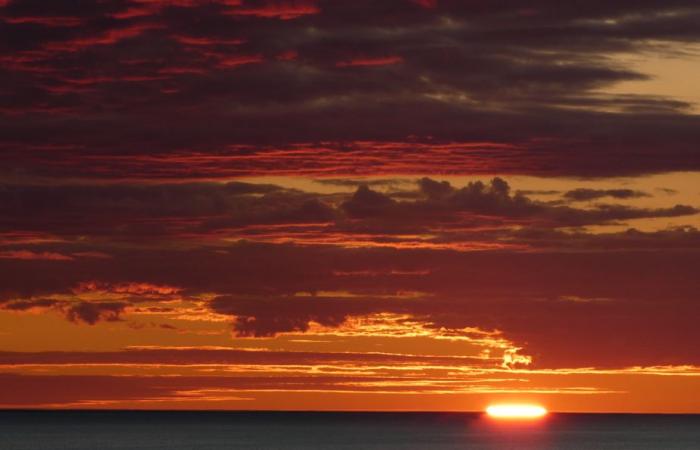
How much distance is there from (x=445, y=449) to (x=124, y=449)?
1929 inches

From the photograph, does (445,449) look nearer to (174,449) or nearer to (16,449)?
(174,449)

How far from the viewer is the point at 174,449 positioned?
19950 cm

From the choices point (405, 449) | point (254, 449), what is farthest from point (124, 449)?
point (405, 449)

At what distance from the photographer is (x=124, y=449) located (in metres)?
200

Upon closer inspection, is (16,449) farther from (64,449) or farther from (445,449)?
(445,449)

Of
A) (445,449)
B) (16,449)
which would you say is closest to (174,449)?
(16,449)

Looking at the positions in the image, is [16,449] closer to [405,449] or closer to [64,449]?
[64,449]

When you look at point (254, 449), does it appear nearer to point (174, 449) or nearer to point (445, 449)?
point (174, 449)

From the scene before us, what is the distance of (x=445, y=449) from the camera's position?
656ft

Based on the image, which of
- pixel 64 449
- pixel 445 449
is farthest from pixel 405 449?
pixel 64 449

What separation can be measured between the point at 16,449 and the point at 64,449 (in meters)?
7.16

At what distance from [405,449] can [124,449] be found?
1688 inches

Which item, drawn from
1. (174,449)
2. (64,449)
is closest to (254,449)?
(174,449)

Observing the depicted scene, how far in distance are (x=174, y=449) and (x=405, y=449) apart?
116 feet
